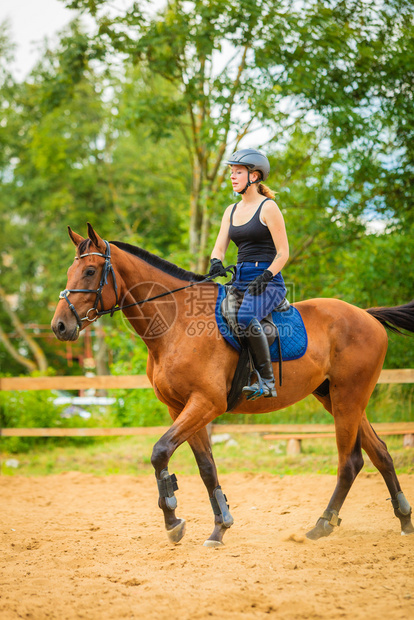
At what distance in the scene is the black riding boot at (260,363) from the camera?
14.2ft

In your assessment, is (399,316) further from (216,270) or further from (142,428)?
(142,428)

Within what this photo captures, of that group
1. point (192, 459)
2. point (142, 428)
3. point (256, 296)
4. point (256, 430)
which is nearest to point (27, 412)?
point (142, 428)

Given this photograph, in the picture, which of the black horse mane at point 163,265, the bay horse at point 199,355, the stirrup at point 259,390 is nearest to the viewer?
the bay horse at point 199,355

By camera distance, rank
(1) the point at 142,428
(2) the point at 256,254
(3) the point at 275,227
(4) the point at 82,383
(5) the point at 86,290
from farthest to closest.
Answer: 1. (4) the point at 82,383
2. (1) the point at 142,428
3. (2) the point at 256,254
4. (3) the point at 275,227
5. (5) the point at 86,290

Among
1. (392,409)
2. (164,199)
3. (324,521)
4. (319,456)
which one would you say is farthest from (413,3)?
(164,199)

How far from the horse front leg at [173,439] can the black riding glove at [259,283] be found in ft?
3.19

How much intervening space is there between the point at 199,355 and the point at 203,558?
1556mm

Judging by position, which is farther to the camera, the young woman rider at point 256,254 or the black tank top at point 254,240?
the black tank top at point 254,240

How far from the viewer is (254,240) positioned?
15.1 feet

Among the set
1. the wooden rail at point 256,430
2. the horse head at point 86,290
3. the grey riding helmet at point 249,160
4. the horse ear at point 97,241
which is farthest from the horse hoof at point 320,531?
the wooden rail at point 256,430

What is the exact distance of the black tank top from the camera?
454 centimetres

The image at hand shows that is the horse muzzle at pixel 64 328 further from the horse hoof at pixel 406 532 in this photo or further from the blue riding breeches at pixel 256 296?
the horse hoof at pixel 406 532

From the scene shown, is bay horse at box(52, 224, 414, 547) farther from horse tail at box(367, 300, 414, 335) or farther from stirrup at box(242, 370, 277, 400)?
stirrup at box(242, 370, 277, 400)

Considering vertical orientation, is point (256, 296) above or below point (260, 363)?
above
